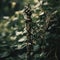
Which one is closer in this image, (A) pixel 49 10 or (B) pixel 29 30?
(B) pixel 29 30

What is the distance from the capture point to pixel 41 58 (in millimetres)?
3840

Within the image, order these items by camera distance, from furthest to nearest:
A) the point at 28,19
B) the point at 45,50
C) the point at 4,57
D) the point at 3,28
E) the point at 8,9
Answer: the point at 8,9 → the point at 3,28 → the point at 4,57 → the point at 45,50 → the point at 28,19

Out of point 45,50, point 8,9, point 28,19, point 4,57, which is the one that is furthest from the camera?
point 8,9

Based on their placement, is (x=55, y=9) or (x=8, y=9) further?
(x=8, y=9)

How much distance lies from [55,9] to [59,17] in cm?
A: 12

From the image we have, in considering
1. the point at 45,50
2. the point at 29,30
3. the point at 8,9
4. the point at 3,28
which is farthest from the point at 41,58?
the point at 8,9

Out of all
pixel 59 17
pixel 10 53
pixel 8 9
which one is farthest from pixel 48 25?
pixel 8 9

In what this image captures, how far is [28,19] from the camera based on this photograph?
12.0ft

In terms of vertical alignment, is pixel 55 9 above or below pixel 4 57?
above

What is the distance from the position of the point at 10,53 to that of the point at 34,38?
60 centimetres

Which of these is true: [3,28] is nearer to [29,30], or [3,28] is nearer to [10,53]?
[10,53]

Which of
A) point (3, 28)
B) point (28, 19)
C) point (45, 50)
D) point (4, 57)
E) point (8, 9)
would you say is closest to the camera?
point (28, 19)

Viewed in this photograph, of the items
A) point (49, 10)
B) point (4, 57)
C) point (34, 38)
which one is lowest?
point (4, 57)

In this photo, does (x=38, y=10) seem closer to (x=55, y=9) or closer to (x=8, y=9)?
(x=55, y=9)
